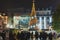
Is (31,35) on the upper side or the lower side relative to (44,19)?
lower

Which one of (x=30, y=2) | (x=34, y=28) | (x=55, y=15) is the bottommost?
(x=34, y=28)

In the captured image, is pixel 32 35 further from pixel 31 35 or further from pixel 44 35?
pixel 44 35

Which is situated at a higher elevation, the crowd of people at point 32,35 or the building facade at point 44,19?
the building facade at point 44,19

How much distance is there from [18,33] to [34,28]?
19 cm

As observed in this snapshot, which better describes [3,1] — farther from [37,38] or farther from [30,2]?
[37,38]

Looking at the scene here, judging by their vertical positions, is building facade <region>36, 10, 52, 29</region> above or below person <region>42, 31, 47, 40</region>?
above

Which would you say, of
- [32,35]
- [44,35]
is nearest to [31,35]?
[32,35]

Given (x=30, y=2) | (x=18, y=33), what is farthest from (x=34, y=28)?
(x=30, y=2)

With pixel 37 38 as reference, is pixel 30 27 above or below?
above

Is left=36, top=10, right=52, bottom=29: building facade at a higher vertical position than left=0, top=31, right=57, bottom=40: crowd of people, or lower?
higher

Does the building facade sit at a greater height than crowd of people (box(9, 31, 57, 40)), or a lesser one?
greater

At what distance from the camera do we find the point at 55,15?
1404 mm

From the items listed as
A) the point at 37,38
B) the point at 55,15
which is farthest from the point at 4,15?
the point at 55,15

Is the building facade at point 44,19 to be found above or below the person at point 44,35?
above
